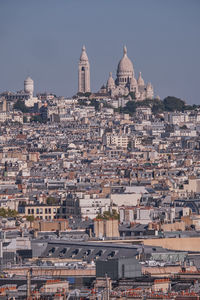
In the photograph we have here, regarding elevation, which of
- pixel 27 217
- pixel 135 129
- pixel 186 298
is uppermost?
pixel 135 129

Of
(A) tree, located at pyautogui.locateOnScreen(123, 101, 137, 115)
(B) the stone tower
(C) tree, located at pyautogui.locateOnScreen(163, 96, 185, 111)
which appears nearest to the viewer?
(A) tree, located at pyautogui.locateOnScreen(123, 101, 137, 115)

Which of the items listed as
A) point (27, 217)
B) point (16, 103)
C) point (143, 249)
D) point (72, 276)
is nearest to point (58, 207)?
point (27, 217)

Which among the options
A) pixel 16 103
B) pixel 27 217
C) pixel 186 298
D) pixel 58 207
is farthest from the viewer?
pixel 16 103

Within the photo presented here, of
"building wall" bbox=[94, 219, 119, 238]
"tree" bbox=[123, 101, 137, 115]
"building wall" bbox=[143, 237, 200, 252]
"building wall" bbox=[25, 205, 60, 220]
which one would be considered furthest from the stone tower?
"building wall" bbox=[143, 237, 200, 252]

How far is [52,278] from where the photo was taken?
37906 mm

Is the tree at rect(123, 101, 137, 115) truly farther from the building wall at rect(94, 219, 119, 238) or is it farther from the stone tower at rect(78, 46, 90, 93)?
the building wall at rect(94, 219, 119, 238)

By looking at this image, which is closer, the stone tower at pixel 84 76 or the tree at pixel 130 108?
the tree at pixel 130 108

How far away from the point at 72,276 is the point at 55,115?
446ft

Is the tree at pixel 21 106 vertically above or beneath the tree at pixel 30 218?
above

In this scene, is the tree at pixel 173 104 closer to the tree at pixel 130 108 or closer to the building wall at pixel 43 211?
the tree at pixel 130 108

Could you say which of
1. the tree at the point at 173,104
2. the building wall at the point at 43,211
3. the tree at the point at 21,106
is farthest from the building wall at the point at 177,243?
the tree at the point at 173,104

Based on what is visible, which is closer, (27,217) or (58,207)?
(27,217)

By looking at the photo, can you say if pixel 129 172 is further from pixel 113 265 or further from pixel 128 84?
pixel 128 84

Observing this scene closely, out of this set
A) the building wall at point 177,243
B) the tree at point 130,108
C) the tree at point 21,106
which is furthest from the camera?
the tree at point 130,108
